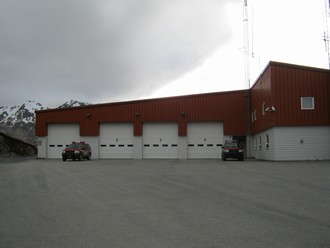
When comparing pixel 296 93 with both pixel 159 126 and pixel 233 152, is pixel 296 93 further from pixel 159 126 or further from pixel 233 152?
pixel 159 126

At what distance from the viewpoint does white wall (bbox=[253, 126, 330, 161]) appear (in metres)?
26.6

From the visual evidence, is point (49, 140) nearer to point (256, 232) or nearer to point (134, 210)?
point (134, 210)

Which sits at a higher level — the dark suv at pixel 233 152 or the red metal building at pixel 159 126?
the red metal building at pixel 159 126

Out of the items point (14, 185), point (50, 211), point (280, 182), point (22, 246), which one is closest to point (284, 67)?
point (280, 182)

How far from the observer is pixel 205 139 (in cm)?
3659

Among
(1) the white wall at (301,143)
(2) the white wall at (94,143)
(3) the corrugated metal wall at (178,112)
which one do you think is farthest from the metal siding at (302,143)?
(2) the white wall at (94,143)

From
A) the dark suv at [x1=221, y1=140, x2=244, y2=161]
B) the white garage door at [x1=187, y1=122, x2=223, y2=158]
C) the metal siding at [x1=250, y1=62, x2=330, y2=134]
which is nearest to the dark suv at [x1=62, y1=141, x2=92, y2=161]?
the white garage door at [x1=187, y1=122, x2=223, y2=158]

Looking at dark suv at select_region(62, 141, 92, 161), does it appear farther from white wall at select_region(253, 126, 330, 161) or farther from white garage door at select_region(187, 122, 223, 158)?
white wall at select_region(253, 126, 330, 161)

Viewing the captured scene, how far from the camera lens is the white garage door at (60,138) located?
127 feet

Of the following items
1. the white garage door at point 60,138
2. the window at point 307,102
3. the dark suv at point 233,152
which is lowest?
the dark suv at point 233,152

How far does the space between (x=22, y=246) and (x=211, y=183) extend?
8.06 m

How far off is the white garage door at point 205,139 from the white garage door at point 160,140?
1511 millimetres

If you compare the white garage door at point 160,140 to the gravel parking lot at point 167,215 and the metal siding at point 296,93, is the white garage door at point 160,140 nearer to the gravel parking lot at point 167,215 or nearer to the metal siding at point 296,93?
the metal siding at point 296,93

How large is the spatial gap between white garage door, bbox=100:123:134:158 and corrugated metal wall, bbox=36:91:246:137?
0.66 m
